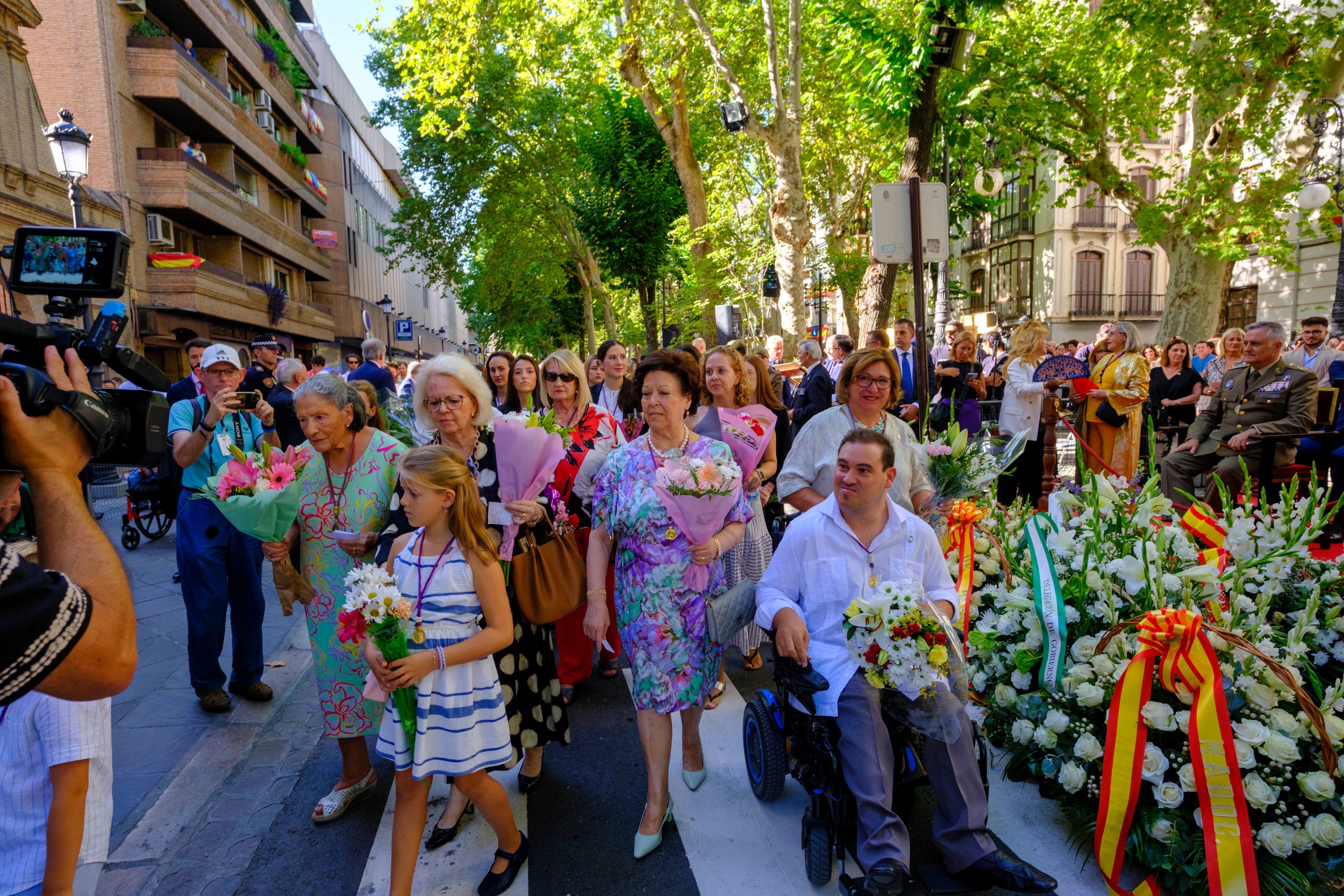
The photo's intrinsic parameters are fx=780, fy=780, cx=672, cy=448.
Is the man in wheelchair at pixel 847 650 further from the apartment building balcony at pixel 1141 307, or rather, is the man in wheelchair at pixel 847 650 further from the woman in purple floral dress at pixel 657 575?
the apartment building balcony at pixel 1141 307

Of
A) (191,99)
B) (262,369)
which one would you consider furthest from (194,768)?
(191,99)

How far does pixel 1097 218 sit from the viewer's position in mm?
35688

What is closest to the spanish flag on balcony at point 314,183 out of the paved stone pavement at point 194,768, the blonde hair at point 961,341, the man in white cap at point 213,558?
the blonde hair at point 961,341

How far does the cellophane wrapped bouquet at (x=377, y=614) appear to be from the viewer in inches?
98.2

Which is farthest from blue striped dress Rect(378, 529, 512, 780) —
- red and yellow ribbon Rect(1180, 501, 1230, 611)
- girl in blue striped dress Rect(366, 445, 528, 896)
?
red and yellow ribbon Rect(1180, 501, 1230, 611)

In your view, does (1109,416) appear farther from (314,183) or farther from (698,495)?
(314,183)

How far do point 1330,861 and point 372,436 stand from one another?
155 inches

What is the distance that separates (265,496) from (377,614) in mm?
1052

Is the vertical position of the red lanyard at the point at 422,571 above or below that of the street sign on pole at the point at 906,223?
below

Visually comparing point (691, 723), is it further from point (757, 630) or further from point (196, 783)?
point (196, 783)

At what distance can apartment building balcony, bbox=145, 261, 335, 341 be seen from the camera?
72.5 feet

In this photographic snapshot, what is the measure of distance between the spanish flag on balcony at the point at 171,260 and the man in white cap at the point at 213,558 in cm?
2120

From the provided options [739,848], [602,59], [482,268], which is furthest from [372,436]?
[482,268]

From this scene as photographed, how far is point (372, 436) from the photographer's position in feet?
11.6
